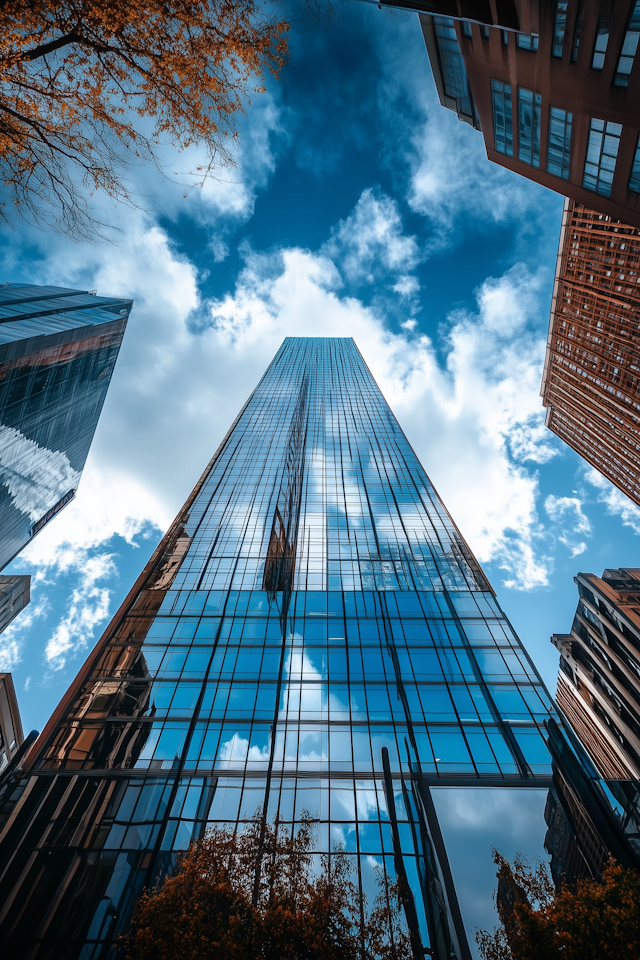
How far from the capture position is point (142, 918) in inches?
510

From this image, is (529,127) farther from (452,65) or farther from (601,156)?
(452,65)

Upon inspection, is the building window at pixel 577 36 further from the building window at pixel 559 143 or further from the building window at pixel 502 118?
the building window at pixel 502 118

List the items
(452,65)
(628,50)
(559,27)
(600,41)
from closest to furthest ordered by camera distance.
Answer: (628,50)
(600,41)
(559,27)
(452,65)

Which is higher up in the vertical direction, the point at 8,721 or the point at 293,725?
the point at 8,721

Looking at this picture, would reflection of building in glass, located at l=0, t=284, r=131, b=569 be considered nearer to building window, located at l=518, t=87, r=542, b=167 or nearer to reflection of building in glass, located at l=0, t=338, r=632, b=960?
reflection of building in glass, located at l=0, t=338, r=632, b=960

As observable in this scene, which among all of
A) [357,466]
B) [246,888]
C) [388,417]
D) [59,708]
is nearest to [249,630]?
[59,708]

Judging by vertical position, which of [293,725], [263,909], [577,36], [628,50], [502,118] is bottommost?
[263,909]

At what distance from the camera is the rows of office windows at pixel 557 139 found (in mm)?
24281

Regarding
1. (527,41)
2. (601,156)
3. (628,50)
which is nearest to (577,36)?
(628,50)

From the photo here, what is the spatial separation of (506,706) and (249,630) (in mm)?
20732

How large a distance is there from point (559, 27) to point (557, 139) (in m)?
6.90

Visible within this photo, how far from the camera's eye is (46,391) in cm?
5266

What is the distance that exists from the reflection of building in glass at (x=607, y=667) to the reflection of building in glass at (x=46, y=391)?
8262cm

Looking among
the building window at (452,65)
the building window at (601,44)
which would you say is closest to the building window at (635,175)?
the building window at (601,44)
